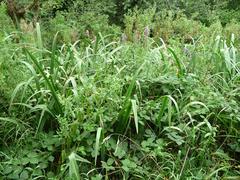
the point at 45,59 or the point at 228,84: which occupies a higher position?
the point at 45,59

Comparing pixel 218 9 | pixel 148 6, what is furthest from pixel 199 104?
pixel 218 9

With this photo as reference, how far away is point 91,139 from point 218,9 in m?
8.00

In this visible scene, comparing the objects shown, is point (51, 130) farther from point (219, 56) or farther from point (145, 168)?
point (219, 56)

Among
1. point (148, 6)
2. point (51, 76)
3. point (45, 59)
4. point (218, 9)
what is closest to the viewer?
point (51, 76)

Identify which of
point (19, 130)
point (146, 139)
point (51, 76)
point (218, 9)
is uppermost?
point (51, 76)

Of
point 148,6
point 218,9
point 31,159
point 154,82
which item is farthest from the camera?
point 218,9

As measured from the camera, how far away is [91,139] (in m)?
2.54

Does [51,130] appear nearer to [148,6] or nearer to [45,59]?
[45,59]

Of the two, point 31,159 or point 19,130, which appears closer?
point 31,159

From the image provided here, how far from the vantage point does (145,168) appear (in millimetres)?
2555

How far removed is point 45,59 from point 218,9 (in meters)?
7.39

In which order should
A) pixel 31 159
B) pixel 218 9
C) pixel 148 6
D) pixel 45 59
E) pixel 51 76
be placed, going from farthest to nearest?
pixel 218 9
pixel 148 6
pixel 45 59
pixel 51 76
pixel 31 159

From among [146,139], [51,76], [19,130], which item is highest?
[51,76]

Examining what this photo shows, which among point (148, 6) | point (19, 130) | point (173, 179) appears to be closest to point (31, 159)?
point (19, 130)
